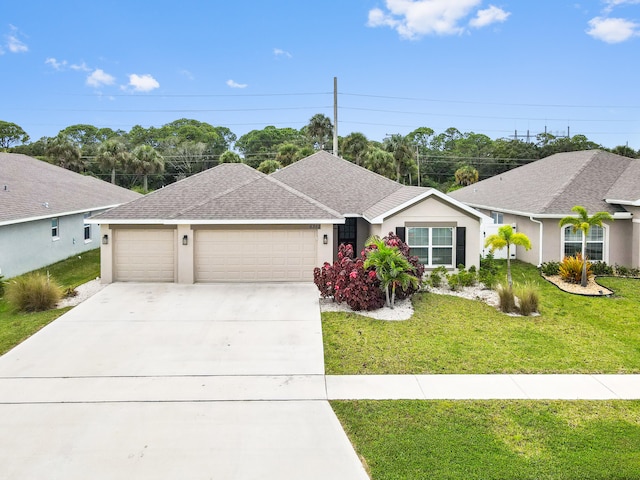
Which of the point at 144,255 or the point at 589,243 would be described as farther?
the point at 589,243

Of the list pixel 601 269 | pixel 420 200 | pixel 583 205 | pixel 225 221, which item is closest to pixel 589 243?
pixel 601 269

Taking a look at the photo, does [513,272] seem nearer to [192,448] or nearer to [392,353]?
[392,353]

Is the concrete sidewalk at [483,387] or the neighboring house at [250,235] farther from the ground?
the neighboring house at [250,235]

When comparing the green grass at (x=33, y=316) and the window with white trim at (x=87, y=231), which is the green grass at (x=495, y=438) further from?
the window with white trim at (x=87, y=231)

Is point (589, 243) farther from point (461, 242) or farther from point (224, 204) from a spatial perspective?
point (224, 204)

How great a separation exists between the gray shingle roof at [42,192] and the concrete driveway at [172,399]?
338 inches

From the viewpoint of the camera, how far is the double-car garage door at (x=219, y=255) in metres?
16.4

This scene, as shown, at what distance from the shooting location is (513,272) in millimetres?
18031

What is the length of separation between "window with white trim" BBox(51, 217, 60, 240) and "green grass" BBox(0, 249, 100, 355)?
5.01 feet

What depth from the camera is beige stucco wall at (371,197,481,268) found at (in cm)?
1691

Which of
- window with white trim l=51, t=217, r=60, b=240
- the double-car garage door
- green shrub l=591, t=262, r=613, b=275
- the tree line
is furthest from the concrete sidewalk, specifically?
the tree line

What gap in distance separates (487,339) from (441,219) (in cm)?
714

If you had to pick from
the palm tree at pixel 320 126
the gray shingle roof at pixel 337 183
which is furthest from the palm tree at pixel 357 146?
the gray shingle roof at pixel 337 183

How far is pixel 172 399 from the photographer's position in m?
7.54
